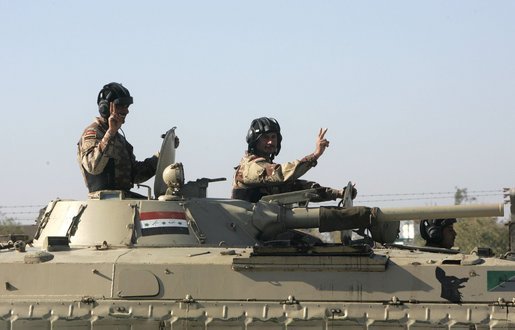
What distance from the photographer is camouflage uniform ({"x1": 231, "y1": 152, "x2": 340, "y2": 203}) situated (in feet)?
68.5

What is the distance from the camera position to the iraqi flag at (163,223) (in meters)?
19.0

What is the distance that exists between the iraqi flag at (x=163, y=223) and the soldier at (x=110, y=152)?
121 centimetres

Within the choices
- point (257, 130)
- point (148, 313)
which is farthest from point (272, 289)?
point (257, 130)

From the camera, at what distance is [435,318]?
1683cm

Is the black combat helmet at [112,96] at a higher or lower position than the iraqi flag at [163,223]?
higher

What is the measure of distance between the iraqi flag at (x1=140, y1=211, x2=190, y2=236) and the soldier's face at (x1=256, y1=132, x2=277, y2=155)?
3.80 m

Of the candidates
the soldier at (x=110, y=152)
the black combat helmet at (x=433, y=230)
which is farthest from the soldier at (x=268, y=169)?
the black combat helmet at (x=433, y=230)

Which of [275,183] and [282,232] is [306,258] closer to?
[282,232]

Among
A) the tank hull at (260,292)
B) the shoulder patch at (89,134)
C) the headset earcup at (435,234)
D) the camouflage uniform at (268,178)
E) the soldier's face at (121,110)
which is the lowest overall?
the tank hull at (260,292)

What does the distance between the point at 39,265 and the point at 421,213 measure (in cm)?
578

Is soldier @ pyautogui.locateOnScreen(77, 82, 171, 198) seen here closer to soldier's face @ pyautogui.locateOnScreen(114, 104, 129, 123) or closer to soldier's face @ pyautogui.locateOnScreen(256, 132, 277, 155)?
soldier's face @ pyautogui.locateOnScreen(114, 104, 129, 123)

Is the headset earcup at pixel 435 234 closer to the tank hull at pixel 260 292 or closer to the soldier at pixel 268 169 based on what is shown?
the soldier at pixel 268 169

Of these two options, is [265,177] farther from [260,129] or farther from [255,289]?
[255,289]

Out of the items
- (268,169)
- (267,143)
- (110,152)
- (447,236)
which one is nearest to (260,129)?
(267,143)
